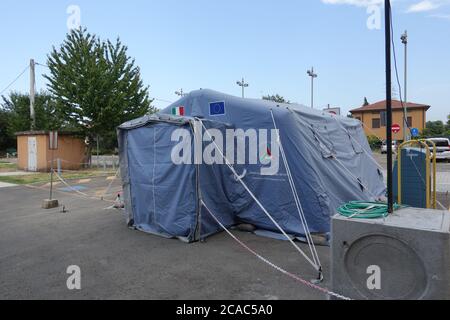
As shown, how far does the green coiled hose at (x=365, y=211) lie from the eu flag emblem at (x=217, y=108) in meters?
3.94

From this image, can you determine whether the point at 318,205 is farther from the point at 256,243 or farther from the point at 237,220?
the point at 237,220

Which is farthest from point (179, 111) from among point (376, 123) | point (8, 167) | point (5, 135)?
point (376, 123)

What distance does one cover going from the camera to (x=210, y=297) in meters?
3.74

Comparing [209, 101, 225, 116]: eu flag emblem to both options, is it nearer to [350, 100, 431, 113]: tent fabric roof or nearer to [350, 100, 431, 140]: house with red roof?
[350, 100, 431, 140]: house with red roof

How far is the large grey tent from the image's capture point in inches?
234

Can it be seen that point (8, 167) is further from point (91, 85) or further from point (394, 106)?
point (394, 106)

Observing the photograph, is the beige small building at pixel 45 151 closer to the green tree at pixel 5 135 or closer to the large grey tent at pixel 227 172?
the large grey tent at pixel 227 172

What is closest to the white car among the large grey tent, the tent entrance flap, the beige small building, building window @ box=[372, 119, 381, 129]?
the large grey tent

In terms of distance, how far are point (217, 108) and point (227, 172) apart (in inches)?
55.8

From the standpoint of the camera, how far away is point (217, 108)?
23.5ft

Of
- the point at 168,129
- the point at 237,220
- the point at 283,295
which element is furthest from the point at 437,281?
the point at 168,129

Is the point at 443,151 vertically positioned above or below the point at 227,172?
above

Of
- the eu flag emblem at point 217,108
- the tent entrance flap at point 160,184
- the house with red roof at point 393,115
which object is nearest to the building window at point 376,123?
the house with red roof at point 393,115
